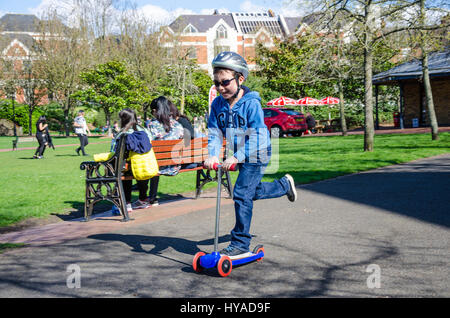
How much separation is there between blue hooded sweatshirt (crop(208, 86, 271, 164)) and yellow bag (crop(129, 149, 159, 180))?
246 centimetres

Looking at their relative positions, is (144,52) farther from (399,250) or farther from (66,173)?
(399,250)

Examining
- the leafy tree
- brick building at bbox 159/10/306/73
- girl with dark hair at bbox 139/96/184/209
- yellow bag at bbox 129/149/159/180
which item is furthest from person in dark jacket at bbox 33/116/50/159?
brick building at bbox 159/10/306/73

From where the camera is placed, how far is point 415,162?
1106 centimetres

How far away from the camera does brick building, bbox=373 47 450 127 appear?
28.2 metres

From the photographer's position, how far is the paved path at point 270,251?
337 centimetres

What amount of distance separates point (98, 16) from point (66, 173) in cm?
3864

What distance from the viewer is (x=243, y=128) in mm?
4051

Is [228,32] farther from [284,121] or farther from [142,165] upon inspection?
[142,165]

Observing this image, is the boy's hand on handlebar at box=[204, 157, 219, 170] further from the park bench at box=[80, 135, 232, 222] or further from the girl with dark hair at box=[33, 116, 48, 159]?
the girl with dark hair at box=[33, 116, 48, 159]

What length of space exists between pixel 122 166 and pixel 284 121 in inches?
843

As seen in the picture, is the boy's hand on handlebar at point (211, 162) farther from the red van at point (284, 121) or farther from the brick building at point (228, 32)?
the brick building at point (228, 32)

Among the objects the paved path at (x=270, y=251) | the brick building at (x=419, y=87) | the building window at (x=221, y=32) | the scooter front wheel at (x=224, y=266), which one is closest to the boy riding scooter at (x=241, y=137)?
the scooter front wheel at (x=224, y=266)
